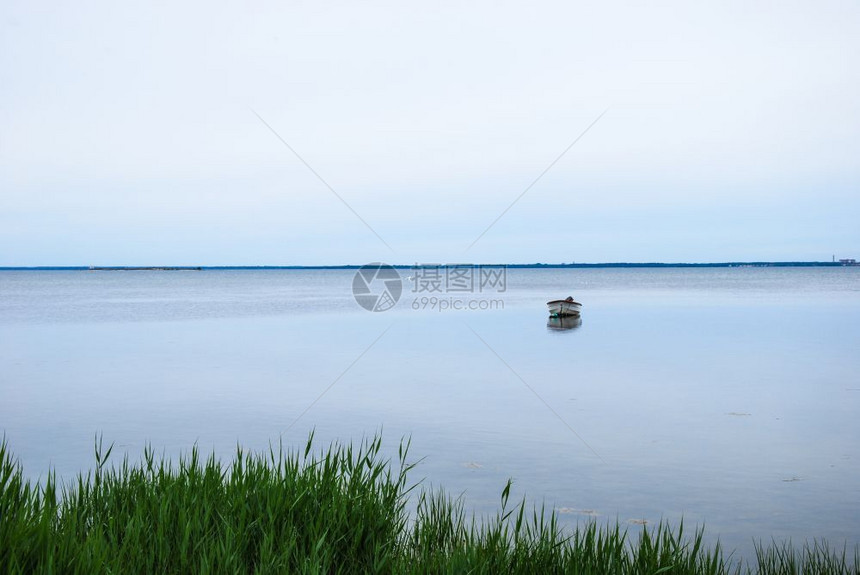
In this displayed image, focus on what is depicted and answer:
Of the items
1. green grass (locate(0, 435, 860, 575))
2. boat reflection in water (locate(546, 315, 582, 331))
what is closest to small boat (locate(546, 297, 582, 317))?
boat reflection in water (locate(546, 315, 582, 331))

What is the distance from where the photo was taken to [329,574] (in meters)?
4.22

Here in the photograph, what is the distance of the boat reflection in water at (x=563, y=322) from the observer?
27.3 m

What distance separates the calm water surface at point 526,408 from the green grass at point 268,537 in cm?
170

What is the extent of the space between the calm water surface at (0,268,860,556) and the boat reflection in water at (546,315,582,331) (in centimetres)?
199

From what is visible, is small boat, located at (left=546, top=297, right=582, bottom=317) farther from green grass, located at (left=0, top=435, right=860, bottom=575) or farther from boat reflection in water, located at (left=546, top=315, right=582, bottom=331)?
green grass, located at (left=0, top=435, right=860, bottom=575)

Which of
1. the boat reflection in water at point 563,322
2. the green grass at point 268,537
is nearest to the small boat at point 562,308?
the boat reflection in water at point 563,322

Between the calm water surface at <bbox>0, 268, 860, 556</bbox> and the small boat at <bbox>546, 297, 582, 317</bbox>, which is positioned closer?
the calm water surface at <bbox>0, 268, 860, 556</bbox>

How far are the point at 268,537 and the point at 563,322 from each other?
81.6 ft

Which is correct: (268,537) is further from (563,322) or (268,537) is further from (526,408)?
(563,322)

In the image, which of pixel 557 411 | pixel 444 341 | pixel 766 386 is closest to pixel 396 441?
pixel 557 411

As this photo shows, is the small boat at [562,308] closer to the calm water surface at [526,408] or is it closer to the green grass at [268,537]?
the calm water surface at [526,408]

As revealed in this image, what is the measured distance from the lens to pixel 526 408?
11820 mm

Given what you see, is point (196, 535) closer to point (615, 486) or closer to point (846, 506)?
point (615, 486)

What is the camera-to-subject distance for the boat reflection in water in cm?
2734
